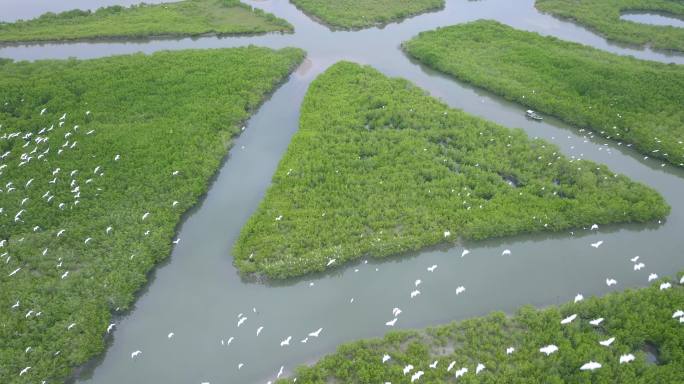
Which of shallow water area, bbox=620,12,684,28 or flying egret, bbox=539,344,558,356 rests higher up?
shallow water area, bbox=620,12,684,28

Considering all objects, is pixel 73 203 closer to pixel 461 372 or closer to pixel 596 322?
pixel 461 372

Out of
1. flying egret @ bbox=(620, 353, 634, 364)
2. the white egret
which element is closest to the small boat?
flying egret @ bbox=(620, 353, 634, 364)

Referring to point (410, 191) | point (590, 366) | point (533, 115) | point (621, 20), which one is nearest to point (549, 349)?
point (590, 366)

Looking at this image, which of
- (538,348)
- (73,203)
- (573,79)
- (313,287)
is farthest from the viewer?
(573,79)

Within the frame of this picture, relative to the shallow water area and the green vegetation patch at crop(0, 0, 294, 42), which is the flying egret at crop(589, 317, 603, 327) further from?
the shallow water area

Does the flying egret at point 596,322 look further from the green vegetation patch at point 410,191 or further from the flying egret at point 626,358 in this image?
the green vegetation patch at point 410,191

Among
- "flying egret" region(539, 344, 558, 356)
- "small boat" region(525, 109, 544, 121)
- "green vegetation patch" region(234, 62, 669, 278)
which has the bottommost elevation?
"flying egret" region(539, 344, 558, 356)
